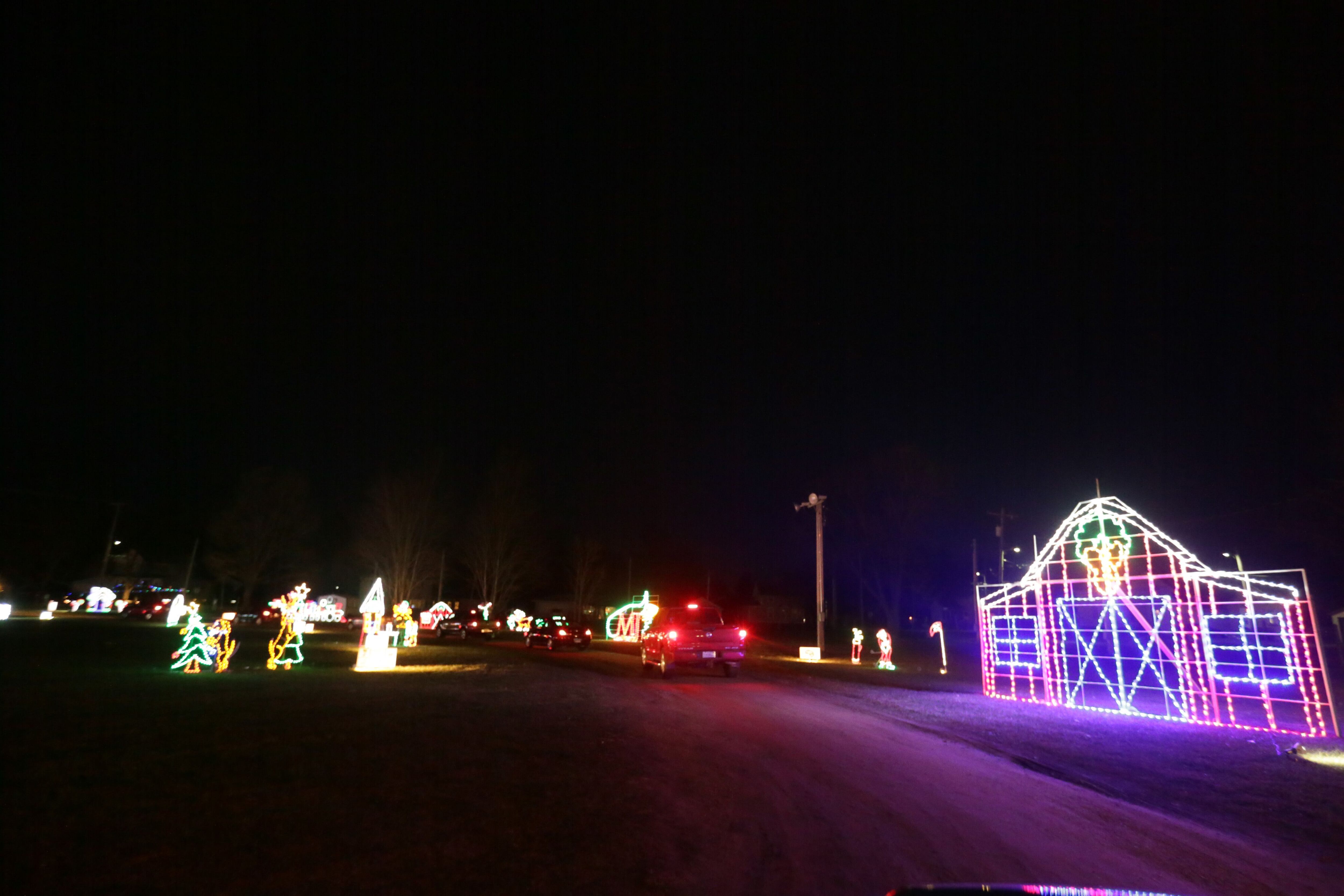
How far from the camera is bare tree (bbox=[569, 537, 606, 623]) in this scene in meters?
64.1

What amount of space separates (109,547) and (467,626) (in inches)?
1534

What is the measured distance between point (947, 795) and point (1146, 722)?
953cm

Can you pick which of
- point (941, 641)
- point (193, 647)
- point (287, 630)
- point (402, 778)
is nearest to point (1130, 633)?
point (941, 641)

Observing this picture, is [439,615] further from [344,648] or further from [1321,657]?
[1321,657]

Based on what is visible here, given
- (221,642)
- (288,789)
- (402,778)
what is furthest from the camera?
(221,642)

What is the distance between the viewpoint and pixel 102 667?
1683cm

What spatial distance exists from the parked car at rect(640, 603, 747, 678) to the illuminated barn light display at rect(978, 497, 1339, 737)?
23.0 ft

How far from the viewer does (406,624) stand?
31.0 meters

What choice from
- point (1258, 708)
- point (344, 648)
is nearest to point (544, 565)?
point (344, 648)

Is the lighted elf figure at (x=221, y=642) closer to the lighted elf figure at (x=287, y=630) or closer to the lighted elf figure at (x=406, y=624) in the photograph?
the lighted elf figure at (x=287, y=630)

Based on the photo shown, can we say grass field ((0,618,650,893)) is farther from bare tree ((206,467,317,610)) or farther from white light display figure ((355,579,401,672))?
bare tree ((206,467,317,610))

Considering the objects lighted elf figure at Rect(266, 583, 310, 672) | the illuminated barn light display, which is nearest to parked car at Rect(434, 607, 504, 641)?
lighted elf figure at Rect(266, 583, 310, 672)

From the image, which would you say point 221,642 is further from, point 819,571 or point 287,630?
point 819,571

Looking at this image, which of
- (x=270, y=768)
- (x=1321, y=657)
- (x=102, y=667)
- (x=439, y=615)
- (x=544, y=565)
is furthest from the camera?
(x=544, y=565)
